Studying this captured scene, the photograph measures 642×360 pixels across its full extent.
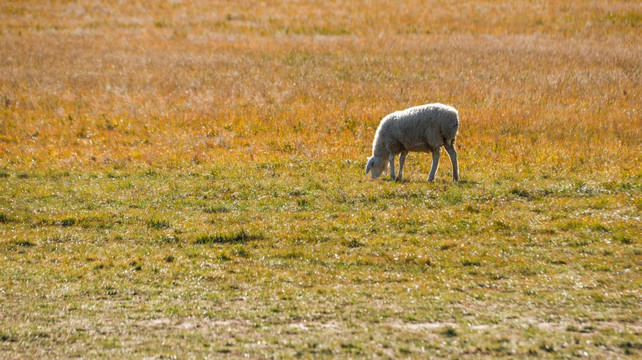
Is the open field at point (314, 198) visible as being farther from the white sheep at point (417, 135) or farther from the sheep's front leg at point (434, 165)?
the white sheep at point (417, 135)

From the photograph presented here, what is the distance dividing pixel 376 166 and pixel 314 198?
2.60 meters

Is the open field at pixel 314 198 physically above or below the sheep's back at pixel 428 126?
below

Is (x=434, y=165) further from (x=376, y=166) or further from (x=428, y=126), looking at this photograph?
(x=376, y=166)

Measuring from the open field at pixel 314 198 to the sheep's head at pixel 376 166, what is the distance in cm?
45

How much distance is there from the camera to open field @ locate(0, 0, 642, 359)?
661 centimetres

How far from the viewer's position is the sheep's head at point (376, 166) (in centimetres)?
1488

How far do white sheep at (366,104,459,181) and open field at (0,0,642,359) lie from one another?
23.9 inches

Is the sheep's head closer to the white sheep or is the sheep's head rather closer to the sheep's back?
the white sheep

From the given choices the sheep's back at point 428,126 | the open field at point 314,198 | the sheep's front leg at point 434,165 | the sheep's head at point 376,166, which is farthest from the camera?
the sheep's head at point 376,166

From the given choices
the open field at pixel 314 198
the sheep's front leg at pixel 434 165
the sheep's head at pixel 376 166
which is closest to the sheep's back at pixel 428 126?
the sheep's front leg at pixel 434 165

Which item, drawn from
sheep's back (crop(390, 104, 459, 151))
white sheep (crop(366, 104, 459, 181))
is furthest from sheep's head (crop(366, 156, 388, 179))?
sheep's back (crop(390, 104, 459, 151))

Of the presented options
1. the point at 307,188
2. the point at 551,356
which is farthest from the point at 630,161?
the point at 551,356

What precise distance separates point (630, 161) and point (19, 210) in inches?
531

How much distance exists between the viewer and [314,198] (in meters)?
12.9
